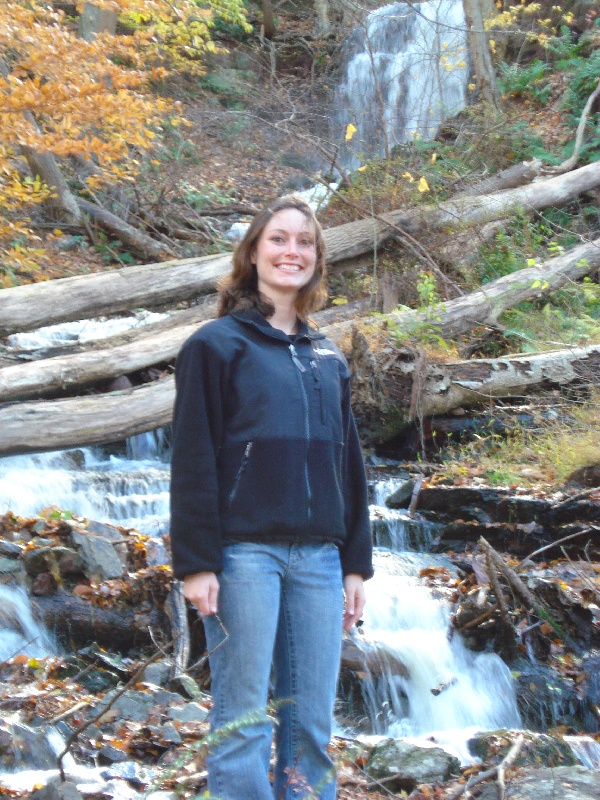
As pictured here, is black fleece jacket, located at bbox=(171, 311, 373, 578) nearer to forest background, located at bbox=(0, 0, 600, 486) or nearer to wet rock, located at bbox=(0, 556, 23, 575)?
wet rock, located at bbox=(0, 556, 23, 575)

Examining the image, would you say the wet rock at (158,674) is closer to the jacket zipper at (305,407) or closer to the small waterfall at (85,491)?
the small waterfall at (85,491)

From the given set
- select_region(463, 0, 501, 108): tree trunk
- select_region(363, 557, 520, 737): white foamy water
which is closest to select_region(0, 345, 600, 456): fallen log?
select_region(363, 557, 520, 737): white foamy water

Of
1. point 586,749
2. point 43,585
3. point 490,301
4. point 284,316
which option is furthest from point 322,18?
point 284,316

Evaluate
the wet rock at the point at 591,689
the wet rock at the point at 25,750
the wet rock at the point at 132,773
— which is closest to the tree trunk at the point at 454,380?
the wet rock at the point at 591,689

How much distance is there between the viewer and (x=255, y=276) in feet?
9.83

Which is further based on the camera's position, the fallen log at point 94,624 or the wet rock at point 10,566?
the wet rock at point 10,566

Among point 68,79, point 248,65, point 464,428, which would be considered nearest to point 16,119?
point 68,79

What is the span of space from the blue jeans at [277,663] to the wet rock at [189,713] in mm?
1681

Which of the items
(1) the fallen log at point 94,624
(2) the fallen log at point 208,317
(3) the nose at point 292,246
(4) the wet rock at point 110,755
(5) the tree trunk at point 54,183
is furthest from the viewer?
(5) the tree trunk at point 54,183

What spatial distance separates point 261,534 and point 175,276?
24.5ft

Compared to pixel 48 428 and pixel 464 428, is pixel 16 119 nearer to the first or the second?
pixel 48 428

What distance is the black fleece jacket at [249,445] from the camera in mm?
2527

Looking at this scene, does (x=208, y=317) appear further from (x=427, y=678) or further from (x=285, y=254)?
(x=285, y=254)

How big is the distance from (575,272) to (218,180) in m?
8.29
